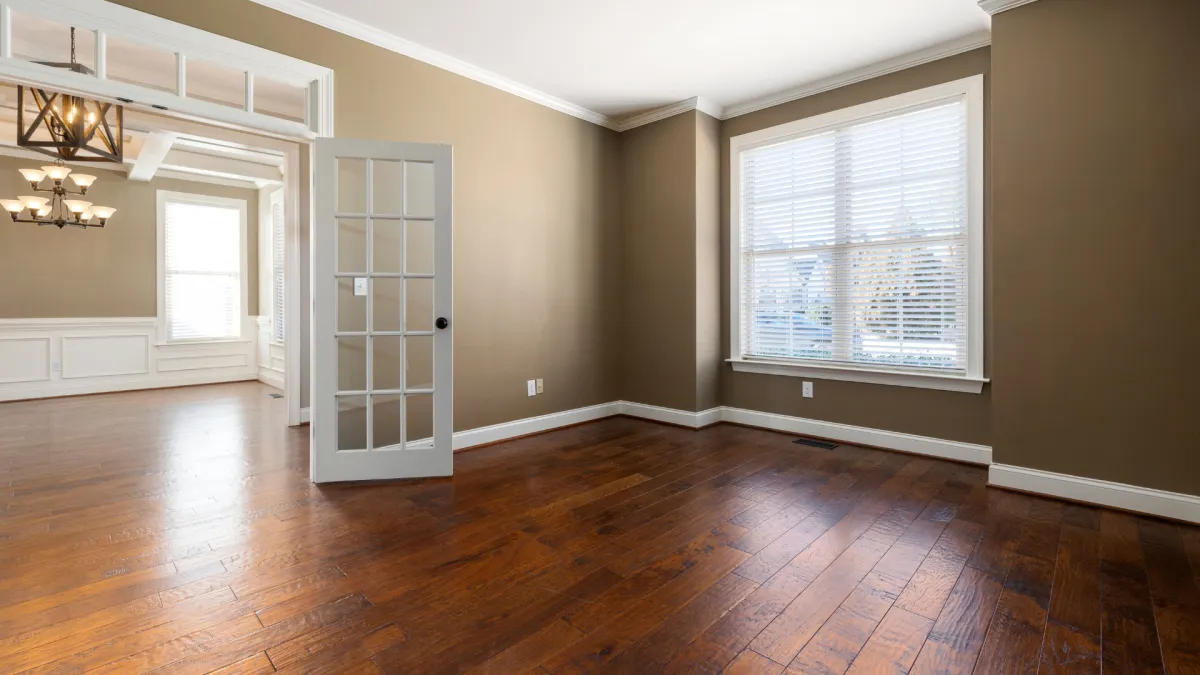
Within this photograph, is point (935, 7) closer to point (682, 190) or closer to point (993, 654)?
point (682, 190)

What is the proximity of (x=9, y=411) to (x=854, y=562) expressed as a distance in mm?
7255

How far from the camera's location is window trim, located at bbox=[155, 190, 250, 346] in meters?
6.92

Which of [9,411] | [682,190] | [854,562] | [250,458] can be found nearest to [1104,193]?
[854,562]

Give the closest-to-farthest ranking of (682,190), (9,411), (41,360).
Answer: (682,190), (9,411), (41,360)

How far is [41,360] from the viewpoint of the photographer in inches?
240

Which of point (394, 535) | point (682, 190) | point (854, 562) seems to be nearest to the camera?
point (854, 562)

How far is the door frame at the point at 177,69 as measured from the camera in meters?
2.44

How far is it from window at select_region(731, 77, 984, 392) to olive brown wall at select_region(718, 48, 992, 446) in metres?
0.07

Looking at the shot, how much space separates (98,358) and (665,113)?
6887 mm

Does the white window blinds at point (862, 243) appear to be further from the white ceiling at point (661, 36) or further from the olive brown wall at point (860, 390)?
the white ceiling at point (661, 36)

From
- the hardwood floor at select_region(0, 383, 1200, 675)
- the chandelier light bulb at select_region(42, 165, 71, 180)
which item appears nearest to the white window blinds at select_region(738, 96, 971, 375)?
the hardwood floor at select_region(0, 383, 1200, 675)

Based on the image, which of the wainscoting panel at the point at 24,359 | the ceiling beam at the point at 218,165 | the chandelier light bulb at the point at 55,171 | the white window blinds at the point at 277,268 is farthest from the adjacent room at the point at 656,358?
the white window blinds at the point at 277,268

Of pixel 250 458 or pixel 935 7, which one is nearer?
pixel 935 7

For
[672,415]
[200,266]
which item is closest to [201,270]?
[200,266]
